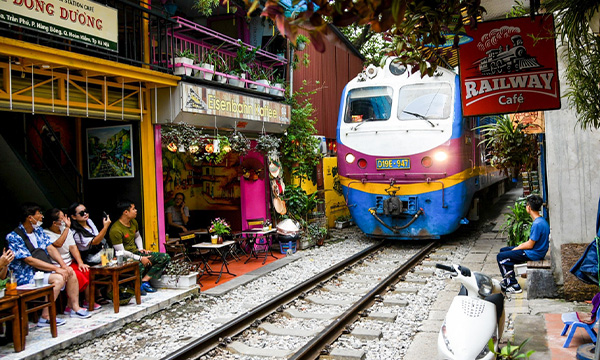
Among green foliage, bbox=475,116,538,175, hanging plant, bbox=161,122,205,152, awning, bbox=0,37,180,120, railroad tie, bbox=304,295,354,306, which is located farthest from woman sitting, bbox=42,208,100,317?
green foliage, bbox=475,116,538,175

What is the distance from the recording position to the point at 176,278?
309 inches

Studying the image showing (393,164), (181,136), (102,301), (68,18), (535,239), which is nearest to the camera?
(68,18)

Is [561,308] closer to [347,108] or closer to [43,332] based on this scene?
[43,332]

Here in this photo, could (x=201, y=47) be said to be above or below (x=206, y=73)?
above

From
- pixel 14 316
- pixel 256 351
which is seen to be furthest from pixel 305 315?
pixel 14 316

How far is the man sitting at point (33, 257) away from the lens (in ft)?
19.8

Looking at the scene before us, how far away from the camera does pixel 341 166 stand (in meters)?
11.6

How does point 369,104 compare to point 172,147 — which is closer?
point 172,147

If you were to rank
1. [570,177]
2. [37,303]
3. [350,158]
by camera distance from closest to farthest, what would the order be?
1. [37,303]
2. [570,177]
3. [350,158]

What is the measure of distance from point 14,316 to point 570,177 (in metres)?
6.22

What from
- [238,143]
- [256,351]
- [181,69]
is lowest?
[256,351]

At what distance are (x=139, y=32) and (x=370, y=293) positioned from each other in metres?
5.36

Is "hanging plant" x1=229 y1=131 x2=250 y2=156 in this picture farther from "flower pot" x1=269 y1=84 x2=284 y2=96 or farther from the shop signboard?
"flower pot" x1=269 y1=84 x2=284 y2=96

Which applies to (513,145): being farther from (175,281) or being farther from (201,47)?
(201,47)
